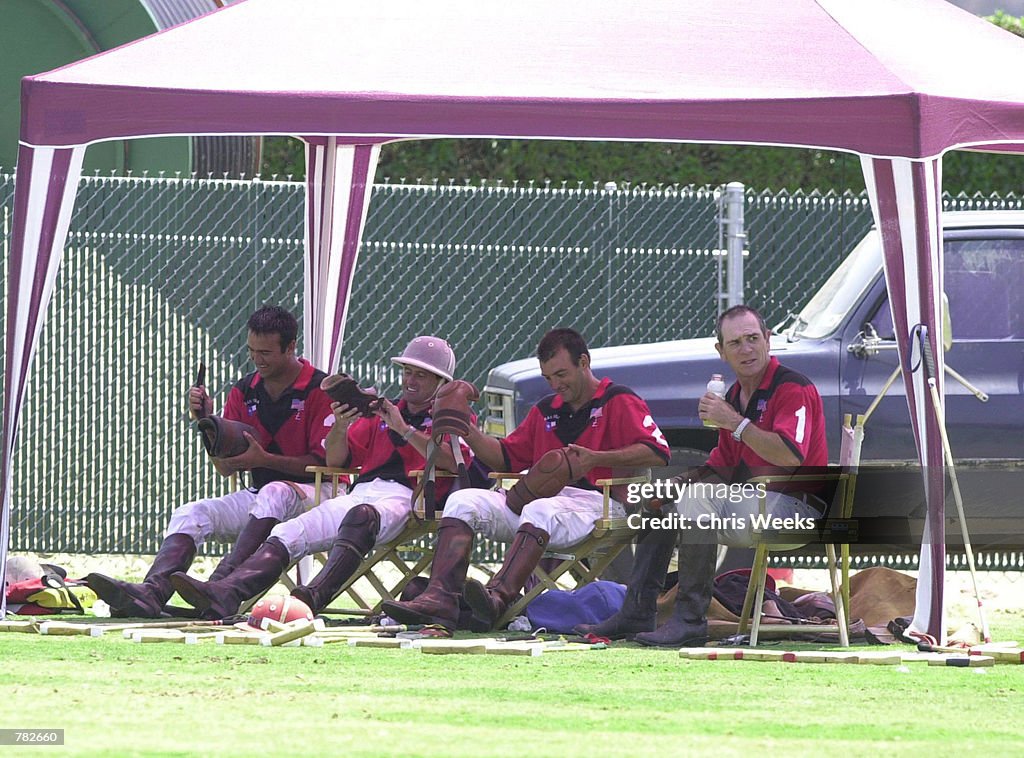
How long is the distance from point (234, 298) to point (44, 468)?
1415mm

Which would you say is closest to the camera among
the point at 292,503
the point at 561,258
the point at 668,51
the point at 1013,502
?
the point at 668,51

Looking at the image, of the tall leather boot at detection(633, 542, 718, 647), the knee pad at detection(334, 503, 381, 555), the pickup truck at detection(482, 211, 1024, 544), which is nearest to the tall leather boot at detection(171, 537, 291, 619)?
the knee pad at detection(334, 503, 381, 555)

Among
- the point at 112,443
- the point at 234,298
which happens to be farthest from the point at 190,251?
the point at 112,443

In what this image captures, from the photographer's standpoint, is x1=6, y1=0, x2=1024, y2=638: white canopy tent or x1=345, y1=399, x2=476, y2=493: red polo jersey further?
x1=345, y1=399, x2=476, y2=493: red polo jersey

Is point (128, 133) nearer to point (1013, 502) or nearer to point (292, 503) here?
point (292, 503)

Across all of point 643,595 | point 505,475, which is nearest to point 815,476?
point 643,595

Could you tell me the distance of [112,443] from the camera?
1073 cm

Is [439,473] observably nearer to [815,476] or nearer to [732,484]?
[732,484]

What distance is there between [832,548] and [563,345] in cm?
135

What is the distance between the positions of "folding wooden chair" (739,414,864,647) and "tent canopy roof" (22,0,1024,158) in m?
1.17

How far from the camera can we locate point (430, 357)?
8.25 meters

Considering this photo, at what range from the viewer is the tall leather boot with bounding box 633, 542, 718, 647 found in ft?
24.1

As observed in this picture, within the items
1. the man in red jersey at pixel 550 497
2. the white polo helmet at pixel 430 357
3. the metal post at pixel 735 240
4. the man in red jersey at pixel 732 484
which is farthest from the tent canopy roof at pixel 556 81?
the metal post at pixel 735 240

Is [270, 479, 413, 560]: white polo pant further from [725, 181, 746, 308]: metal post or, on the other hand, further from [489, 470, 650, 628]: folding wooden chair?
[725, 181, 746, 308]: metal post
